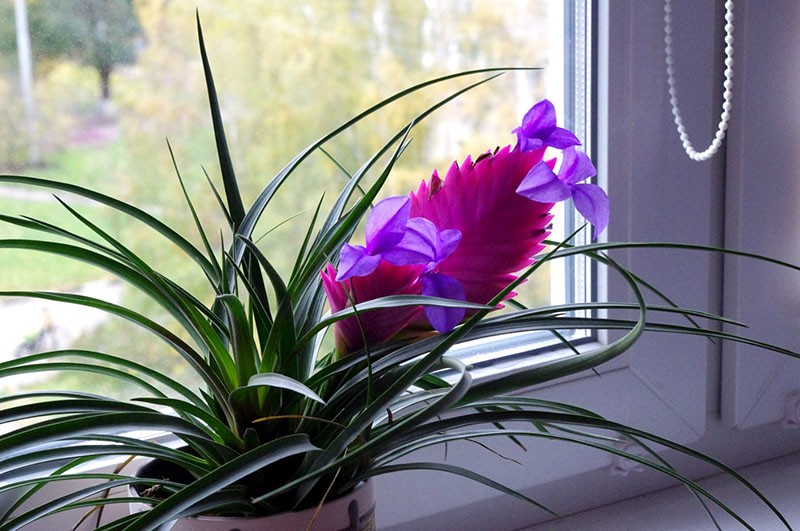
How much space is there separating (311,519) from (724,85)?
2.17 ft

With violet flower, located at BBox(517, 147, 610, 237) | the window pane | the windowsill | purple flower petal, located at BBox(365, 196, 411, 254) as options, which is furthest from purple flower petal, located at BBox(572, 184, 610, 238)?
the windowsill

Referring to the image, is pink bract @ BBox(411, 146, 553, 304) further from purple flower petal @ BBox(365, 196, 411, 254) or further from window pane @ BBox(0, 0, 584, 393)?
window pane @ BBox(0, 0, 584, 393)

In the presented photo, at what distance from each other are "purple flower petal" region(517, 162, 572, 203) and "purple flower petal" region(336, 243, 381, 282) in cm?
9

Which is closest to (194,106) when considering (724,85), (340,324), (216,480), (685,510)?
(340,324)

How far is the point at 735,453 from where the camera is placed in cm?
100

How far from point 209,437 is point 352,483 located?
3.4 inches

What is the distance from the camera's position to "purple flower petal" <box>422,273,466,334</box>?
0.46 meters

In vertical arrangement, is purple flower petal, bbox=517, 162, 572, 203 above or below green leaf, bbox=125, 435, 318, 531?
above

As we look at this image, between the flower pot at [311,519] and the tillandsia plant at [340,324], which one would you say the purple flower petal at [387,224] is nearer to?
the tillandsia plant at [340,324]

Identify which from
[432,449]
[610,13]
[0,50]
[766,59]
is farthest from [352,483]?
[766,59]

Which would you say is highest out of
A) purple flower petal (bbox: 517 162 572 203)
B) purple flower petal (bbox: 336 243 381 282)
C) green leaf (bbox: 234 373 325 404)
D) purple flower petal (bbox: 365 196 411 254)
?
purple flower petal (bbox: 517 162 572 203)

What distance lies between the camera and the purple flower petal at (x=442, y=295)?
1.52 ft

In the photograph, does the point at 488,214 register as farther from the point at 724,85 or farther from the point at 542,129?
the point at 724,85

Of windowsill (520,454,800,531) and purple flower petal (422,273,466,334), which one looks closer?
purple flower petal (422,273,466,334)
